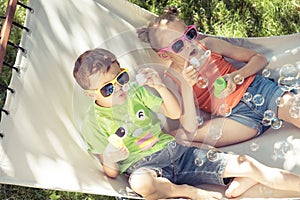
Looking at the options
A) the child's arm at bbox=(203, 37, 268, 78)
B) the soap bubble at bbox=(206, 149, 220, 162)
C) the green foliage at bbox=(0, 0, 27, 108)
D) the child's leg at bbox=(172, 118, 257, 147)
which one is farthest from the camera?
the green foliage at bbox=(0, 0, 27, 108)

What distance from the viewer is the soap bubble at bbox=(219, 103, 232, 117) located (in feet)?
7.63

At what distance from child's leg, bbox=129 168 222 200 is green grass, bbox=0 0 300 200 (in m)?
1.08

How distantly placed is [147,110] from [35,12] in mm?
660

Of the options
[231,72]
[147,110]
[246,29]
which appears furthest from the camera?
[246,29]

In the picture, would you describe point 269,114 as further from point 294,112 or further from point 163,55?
point 163,55

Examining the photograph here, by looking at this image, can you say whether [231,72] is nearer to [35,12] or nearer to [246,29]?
[246,29]

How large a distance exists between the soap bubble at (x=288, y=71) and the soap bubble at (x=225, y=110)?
268 millimetres

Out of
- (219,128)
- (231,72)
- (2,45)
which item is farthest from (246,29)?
(2,45)

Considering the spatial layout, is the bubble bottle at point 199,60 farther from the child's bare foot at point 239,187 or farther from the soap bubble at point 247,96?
the child's bare foot at point 239,187

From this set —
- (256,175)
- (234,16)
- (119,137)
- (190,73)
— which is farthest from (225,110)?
(234,16)

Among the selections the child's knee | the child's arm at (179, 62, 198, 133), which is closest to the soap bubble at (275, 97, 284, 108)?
the child's arm at (179, 62, 198, 133)

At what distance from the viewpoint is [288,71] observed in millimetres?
2344

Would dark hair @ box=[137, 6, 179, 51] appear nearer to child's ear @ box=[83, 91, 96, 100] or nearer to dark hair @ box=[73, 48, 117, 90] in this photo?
dark hair @ box=[73, 48, 117, 90]

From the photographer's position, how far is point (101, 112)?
2232 mm
